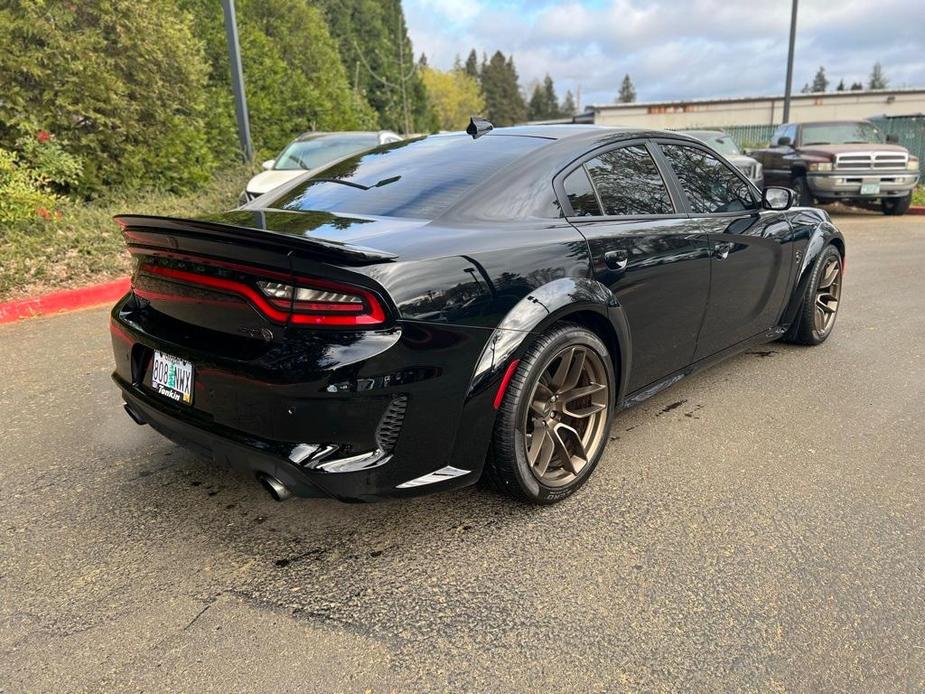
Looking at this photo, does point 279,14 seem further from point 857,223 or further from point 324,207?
point 324,207

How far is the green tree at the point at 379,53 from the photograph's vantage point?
32.3 metres

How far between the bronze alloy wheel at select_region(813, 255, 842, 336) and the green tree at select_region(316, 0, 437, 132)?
96.8 feet

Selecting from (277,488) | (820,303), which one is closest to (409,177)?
(277,488)

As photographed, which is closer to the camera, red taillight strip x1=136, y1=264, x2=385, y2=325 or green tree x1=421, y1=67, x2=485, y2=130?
red taillight strip x1=136, y1=264, x2=385, y2=325

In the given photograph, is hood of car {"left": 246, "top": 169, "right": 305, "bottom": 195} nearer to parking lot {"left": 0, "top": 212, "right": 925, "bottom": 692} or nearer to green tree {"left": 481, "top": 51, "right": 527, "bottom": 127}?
parking lot {"left": 0, "top": 212, "right": 925, "bottom": 692}

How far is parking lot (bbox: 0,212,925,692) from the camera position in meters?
1.98

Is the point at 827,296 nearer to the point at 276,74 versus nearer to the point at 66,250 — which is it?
the point at 66,250

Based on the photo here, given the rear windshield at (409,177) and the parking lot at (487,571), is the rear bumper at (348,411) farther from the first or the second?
the rear windshield at (409,177)

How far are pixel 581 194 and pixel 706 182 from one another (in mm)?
1196

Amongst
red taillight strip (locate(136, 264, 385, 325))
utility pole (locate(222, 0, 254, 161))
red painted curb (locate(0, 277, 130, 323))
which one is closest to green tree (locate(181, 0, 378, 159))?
utility pole (locate(222, 0, 254, 161))

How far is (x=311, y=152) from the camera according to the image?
32.5 ft

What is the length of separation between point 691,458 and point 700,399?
0.85 m

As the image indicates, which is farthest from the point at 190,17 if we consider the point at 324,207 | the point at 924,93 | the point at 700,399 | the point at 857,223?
the point at 924,93

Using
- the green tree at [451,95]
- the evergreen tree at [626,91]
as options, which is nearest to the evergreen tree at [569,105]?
the evergreen tree at [626,91]
